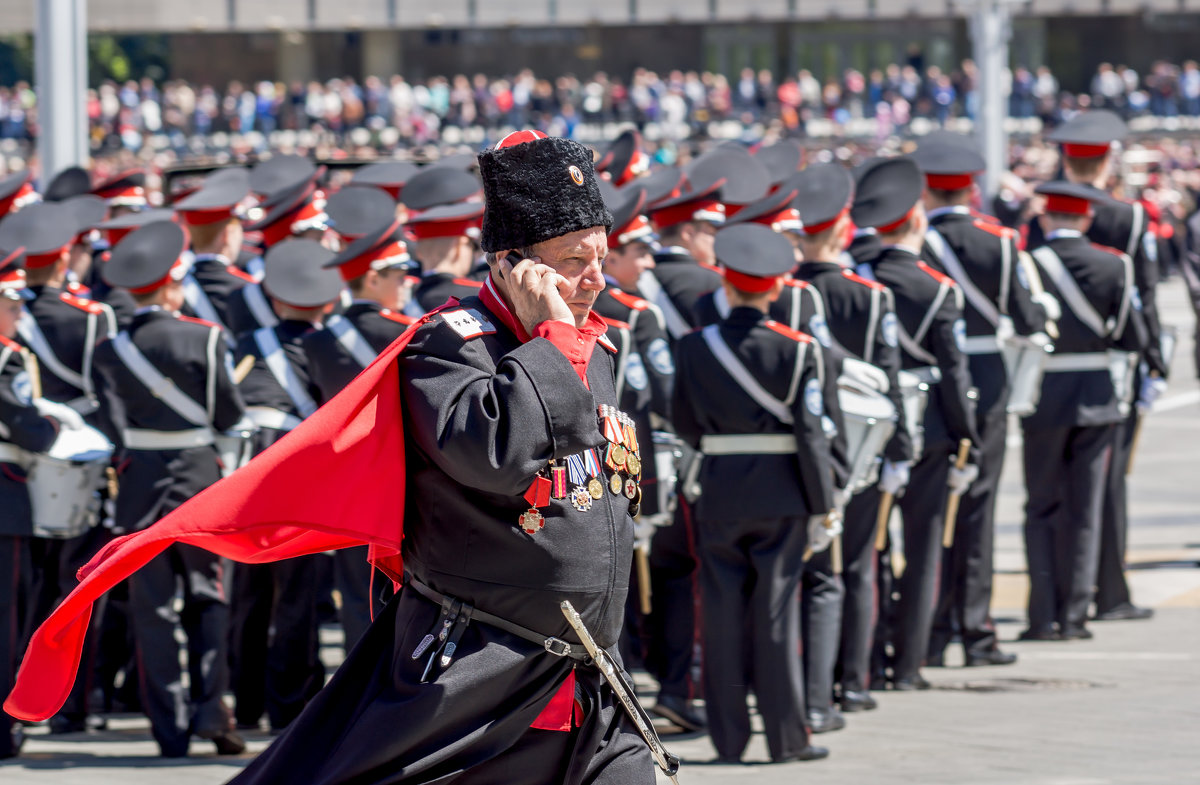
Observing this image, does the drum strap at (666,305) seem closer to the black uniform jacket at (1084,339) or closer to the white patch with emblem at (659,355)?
the white patch with emblem at (659,355)

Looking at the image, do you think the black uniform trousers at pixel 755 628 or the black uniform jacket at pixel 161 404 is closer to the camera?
the black uniform trousers at pixel 755 628

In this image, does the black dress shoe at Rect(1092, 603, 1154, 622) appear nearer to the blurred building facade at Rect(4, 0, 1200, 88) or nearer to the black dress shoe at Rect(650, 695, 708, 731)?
the black dress shoe at Rect(650, 695, 708, 731)

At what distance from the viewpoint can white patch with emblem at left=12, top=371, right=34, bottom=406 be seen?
707cm

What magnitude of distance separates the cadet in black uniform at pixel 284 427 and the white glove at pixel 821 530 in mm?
2051

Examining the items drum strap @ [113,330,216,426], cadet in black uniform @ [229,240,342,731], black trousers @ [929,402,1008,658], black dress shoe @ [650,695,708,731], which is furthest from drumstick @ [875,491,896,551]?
drum strap @ [113,330,216,426]

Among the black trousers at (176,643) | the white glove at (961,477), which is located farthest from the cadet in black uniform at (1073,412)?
the black trousers at (176,643)

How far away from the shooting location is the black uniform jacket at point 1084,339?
355 inches

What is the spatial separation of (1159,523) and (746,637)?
6.00 meters

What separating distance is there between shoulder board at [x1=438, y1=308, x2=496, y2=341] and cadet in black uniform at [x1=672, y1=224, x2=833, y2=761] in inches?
117

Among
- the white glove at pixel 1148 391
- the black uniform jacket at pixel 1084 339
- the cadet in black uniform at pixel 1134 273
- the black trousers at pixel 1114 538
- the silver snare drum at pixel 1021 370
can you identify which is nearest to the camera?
the silver snare drum at pixel 1021 370

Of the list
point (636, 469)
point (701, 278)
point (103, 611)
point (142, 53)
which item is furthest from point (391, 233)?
point (142, 53)

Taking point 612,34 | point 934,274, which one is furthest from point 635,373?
point 612,34

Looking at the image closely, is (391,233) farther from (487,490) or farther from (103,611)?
(487,490)

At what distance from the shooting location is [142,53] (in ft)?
222
